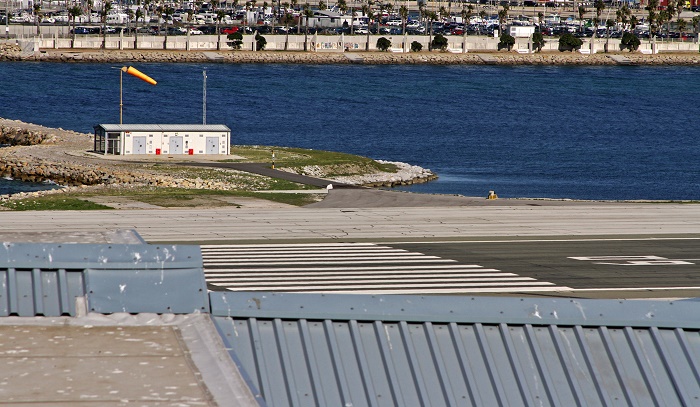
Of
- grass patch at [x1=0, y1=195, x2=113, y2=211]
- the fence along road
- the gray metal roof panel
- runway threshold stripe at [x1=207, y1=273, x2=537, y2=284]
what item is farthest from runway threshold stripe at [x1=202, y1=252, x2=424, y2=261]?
the gray metal roof panel

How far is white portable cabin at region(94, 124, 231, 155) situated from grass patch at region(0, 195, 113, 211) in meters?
26.7

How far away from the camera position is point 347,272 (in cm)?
3328

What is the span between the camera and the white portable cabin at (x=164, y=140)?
7606cm

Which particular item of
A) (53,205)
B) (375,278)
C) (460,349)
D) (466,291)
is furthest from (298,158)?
(460,349)

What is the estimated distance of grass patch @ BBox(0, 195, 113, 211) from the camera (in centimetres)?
4681

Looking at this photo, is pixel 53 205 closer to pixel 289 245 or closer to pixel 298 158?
pixel 289 245

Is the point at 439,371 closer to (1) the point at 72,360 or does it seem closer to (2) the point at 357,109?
(1) the point at 72,360

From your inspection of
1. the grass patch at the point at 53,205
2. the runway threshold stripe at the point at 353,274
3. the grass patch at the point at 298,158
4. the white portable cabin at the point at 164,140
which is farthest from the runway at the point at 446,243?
the white portable cabin at the point at 164,140

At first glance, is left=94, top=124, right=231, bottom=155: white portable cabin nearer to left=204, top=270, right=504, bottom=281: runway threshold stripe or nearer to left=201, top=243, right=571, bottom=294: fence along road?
left=201, top=243, right=571, bottom=294: fence along road

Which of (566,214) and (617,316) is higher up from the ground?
(617,316)

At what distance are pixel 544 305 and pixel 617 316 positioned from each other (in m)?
0.94

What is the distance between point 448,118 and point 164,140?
7846cm

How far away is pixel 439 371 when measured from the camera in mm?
12500

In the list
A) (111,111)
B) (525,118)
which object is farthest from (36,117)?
(525,118)
